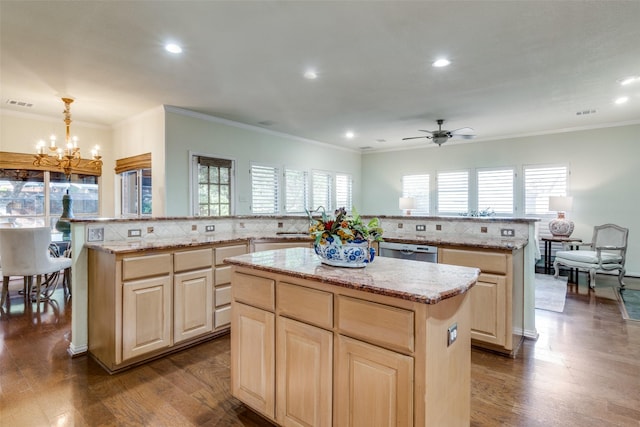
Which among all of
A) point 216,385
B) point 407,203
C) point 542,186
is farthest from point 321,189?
point 216,385

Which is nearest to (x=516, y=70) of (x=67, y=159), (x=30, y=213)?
(x=67, y=159)

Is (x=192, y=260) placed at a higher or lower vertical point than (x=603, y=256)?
higher

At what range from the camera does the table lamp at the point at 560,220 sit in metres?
5.99

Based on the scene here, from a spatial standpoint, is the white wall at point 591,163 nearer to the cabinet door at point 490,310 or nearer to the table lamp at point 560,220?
the table lamp at point 560,220

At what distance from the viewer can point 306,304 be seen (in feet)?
5.66

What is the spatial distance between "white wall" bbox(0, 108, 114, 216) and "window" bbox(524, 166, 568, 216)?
830cm

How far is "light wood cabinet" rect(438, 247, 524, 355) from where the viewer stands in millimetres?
2816

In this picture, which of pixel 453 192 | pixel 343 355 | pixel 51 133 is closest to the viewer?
pixel 343 355

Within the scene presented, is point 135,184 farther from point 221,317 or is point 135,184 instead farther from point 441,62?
point 441,62

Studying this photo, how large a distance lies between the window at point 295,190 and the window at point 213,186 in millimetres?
1420

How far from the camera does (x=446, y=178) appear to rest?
25.9ft

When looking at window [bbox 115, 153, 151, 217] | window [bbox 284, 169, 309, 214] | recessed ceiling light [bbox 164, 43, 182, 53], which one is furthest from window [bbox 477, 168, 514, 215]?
window [bbox 115, 153, 151, 217]

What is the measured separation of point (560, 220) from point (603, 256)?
4.00ft

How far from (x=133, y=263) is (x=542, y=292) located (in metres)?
5.35
